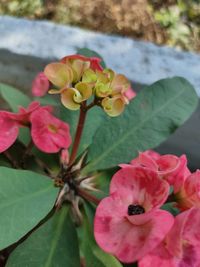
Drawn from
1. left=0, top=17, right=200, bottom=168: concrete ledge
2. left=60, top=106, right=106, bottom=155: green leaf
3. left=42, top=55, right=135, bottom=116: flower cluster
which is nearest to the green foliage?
left=0, top=17, right=200, bottom=168: concrete ledge

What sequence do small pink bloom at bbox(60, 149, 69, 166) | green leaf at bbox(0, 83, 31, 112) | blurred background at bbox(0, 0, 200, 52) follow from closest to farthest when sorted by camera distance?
small pink bloom at bbox(60, 149, 69, 166), green leaf at bbox(0, 83, 31, 112), blurred background at bbox(0, 0, 200, 52)

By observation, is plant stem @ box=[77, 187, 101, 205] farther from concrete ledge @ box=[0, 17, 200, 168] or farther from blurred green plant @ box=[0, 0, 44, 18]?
blurred green plant @ box=[0, 0, 44, 18]

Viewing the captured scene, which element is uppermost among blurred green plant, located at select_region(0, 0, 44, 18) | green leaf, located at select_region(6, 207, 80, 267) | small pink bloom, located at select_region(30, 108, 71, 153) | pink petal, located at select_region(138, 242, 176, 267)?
pink petal, located at select_region(138, 242, 176, 267)

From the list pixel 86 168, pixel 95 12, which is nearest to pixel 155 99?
pixel 86 168

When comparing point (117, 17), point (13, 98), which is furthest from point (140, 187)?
point (117, 17)

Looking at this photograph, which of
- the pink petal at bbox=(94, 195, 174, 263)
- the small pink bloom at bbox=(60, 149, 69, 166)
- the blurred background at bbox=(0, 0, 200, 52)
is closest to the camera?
the pink petal at bbox=(94, 195, 174, 263)

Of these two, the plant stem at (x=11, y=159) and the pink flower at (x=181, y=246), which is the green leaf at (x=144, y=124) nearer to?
the plant stem at (x=11, y=159)

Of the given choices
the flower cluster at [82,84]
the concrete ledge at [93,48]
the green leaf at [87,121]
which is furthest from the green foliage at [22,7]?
the flower cluster at [82,84]
